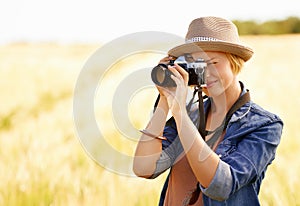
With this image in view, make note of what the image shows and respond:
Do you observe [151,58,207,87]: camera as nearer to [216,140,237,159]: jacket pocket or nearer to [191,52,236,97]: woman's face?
[191,52,236,97]: woman's face

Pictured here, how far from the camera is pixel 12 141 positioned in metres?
4.66

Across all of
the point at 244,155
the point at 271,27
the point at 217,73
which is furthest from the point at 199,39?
the point at 271,27

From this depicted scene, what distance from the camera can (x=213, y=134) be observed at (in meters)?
2.17

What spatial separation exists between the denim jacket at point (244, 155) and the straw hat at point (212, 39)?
0.16 meters

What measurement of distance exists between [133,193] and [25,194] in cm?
51

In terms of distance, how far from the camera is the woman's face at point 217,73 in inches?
81.1

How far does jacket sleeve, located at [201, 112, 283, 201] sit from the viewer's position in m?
1.96

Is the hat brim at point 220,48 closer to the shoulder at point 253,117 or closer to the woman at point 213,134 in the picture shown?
the woman at point 213,134

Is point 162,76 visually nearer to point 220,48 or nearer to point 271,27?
point 220,48

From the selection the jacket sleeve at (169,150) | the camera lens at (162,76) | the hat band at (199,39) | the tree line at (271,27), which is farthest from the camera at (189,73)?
the tree line at (271,27)

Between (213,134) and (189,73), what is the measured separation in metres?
0.25

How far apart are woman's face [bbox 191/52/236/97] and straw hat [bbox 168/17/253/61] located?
0.02 metres

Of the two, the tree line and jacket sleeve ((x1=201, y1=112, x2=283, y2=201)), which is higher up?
jacket sleeve ((x1=201, y1=112, x2=283, y2=201))

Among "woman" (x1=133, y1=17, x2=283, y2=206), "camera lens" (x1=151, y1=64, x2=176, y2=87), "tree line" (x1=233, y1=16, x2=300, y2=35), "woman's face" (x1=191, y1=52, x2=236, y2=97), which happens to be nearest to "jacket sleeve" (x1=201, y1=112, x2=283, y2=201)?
"woman" (x1=133, y1=17, x2=283, y2=206)
